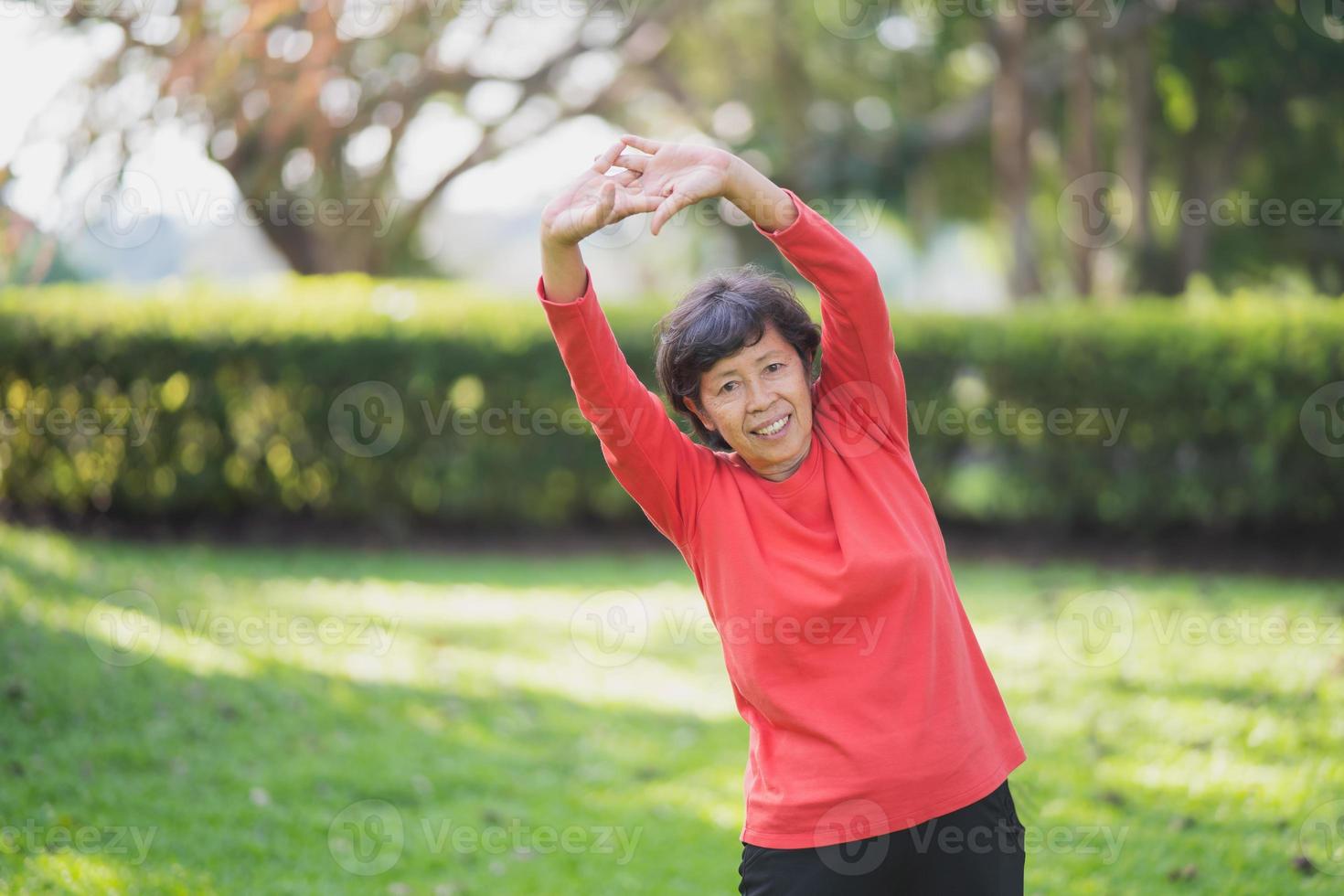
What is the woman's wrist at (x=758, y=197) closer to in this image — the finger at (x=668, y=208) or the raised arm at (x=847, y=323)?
the raised arm at (x=847, y=323)

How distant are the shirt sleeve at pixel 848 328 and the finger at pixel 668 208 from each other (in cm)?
24

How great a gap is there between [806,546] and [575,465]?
776cm

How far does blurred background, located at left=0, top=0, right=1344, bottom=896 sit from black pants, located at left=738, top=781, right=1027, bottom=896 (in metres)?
1.92

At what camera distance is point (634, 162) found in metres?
2.22

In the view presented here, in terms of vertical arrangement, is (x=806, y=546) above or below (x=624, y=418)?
below

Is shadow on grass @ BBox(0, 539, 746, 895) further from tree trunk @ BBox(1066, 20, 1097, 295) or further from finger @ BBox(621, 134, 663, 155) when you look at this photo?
tree trunk @ BBox(1066, 20, 1097, 295)

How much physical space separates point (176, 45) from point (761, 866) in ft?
28.3

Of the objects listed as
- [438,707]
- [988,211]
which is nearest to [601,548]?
[438,707]

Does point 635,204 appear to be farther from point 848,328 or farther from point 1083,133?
point 1083,133

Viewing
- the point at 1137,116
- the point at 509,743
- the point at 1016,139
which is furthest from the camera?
the point at 1137,116

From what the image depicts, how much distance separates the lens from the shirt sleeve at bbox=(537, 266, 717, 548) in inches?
86.2

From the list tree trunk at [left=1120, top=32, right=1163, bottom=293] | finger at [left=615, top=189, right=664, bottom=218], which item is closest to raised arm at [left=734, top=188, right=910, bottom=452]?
finger at [left=615, top=189, right=664, bottom=218]

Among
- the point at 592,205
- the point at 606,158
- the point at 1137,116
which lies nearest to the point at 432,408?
the point at 606,158

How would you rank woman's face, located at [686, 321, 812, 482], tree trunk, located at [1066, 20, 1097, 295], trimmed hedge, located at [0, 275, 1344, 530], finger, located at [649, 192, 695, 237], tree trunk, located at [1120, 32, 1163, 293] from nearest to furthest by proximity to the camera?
finger, located at [649, 192, 695, 237], woman's face, located at [686, 321, 812, 482], trimmed hedge, located at [0, 275, 1344, 530], tree trunk, located at [1066, 20, 1097, 295], tree trunk, located at [1120, 32, 1163, 293]
